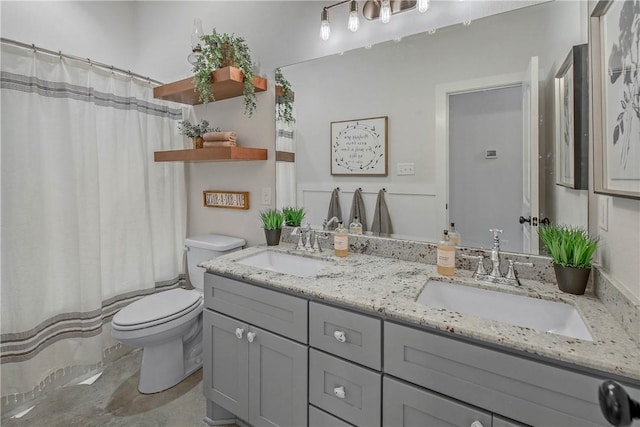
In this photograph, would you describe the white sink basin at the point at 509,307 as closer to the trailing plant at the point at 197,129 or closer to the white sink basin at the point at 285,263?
the white sink basin at the point at 285,263

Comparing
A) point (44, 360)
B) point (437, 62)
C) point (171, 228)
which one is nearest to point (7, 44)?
point (171, 228)

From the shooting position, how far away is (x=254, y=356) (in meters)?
1.38

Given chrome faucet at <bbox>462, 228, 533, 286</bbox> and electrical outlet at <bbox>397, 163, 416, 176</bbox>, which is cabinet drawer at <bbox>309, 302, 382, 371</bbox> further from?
electrical outlet at <bbox>397, 163, 416, 176</bbox>

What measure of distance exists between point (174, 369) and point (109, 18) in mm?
2689

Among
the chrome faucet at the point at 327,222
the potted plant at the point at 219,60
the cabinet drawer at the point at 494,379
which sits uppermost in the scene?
the potted plant at the point at 219,60

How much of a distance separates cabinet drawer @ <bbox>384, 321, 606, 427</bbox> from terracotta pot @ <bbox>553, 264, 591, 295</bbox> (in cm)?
44

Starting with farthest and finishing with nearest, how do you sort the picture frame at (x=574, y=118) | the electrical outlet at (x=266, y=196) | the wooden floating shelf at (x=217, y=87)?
the electrical outlet at (x=266, y=196)
the wooden floating shelf at (x=217, y=87)
the picture frame at (x=574, y=118)

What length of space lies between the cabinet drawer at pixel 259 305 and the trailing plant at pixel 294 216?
61 centimetres

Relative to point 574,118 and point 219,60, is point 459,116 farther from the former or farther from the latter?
point 219,60

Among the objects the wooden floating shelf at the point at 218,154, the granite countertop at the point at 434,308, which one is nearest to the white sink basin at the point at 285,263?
the granite countertop at the point at 434,308

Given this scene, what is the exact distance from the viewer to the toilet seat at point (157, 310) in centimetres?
171

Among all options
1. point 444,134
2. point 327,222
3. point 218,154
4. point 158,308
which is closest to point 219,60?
point 218,154

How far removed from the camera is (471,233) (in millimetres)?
1447

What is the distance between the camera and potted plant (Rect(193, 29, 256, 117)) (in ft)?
6.20
